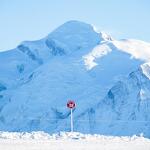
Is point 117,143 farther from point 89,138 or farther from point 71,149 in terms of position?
point 71,149

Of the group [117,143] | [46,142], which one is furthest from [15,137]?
[117,143]

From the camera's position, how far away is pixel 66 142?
35.7 m

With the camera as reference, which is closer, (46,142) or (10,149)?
(10,149)

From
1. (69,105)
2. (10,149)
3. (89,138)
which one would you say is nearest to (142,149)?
(89,138)

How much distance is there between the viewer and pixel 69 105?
1795 inches

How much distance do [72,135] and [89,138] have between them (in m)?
1.58

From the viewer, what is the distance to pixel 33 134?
130 ft

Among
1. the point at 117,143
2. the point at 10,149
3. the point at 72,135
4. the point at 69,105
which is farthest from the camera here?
the point at 69,105

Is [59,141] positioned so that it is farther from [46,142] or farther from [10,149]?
[10,149]

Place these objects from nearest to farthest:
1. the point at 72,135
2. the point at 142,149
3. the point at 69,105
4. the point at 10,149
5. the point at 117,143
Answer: the point at 10,149, the point at 142,149, the point at 117,143, the point at 72,135, the point at 69,105

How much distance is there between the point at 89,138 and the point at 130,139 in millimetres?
3095

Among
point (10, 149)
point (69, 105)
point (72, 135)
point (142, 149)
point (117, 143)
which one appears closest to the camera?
point (10, 149)

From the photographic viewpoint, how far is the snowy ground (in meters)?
33.2

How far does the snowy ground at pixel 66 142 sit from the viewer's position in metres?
33.2
